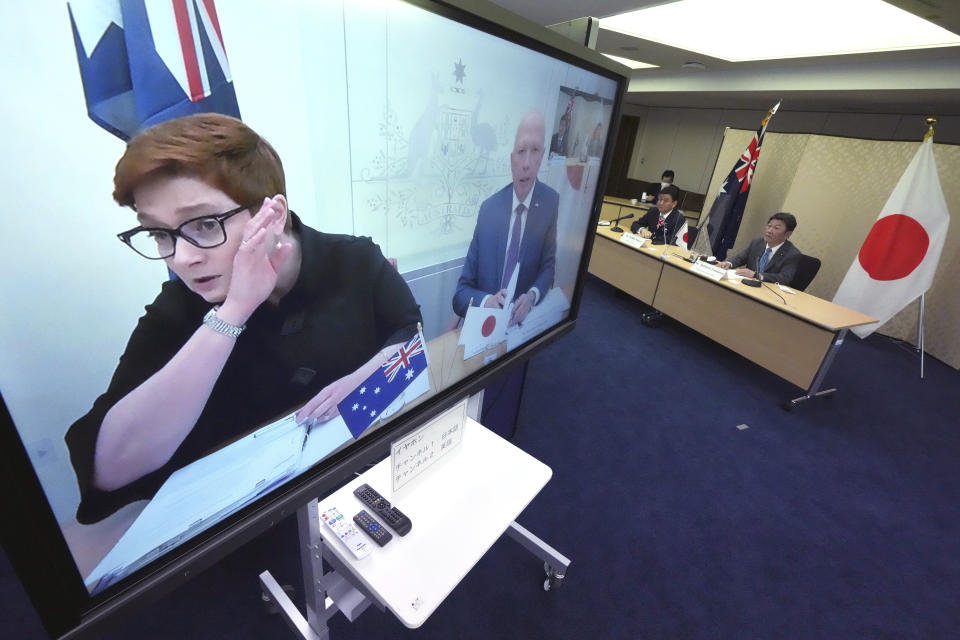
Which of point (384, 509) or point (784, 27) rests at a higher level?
point (784, 27)

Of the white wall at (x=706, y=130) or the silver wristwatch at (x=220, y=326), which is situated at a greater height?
the white wall at (x=706, y=130)

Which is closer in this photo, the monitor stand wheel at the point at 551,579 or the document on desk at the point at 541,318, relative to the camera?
the document on desk at the point at 541,318

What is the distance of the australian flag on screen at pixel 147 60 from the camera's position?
402 mm

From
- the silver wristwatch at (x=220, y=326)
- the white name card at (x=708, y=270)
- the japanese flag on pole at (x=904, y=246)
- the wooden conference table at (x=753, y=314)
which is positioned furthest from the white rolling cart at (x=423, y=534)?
the japanese flag on pole at (x=904, y=246)

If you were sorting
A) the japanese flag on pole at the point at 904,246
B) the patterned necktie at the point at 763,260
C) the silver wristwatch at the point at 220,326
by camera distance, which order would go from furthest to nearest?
the patterned necktie at the point at 763,260
the japanese flag on pole at the point at 904,246
the silver wristwatch at the point at 220,326

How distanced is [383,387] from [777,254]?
387cm

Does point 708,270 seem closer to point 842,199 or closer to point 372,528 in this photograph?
point 842,199

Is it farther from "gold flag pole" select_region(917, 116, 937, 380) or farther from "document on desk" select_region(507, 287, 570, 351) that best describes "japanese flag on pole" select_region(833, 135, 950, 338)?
"document on desk" select_region(507, 287, 570, 351)

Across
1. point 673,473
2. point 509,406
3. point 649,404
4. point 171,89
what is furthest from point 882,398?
point 171,89

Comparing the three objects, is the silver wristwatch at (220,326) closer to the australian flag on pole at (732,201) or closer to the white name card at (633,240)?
the white name card at (633,240)

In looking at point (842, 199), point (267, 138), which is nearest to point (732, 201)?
point (842, 199)

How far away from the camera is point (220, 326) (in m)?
0.56

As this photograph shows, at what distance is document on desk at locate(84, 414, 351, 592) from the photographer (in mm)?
565

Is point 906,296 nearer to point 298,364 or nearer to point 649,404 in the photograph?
point 649,404
